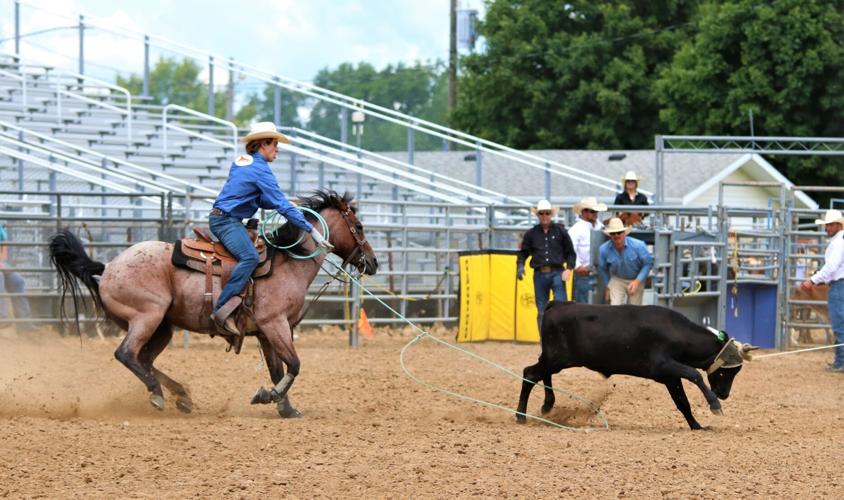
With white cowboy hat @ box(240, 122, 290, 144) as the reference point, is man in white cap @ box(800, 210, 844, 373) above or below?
below

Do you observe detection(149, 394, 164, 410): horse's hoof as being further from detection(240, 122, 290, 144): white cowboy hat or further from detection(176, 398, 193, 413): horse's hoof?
detection(240, 122, 290, 144): white cowboy hat

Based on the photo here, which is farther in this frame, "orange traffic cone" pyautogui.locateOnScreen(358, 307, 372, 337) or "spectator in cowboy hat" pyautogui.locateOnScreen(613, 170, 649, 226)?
"orange traffic cone" pyautogui.locateOnScreen(358, 307, 372, 337)

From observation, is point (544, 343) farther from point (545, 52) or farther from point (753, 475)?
point (545, 52)

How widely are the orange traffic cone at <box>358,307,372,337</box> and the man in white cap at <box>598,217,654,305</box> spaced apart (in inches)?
159

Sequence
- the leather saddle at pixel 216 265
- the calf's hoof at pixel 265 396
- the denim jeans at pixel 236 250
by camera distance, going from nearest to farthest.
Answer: the calf's hoof at pixel 265 396 → the denim jeans at pixel 236 250 → the leather saddle at pixel 216 265

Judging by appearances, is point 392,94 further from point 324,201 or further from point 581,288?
point 324,201

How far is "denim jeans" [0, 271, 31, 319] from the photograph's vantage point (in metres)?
14.9

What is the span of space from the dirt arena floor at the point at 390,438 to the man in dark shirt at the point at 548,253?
126cm

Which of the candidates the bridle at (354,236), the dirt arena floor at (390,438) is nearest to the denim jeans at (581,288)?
the dirt arena floor at (390,438)

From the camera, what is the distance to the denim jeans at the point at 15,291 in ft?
48.9

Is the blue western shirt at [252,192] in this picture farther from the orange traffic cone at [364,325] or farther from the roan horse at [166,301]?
the orange traffic cone at [364,325]

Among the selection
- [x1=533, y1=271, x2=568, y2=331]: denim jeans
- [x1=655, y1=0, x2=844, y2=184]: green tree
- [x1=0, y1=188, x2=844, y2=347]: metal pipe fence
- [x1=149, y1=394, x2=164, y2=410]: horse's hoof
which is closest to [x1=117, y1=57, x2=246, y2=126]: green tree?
[x1=655, y1=0, x2=844, y2=184]: green tree

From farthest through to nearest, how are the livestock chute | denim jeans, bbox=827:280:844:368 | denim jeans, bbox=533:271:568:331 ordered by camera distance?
the livestock chute
denim jeans, bbox=533:271:568:331
denim jeans, bbox=827:280:844:368

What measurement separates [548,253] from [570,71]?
87.3ft
